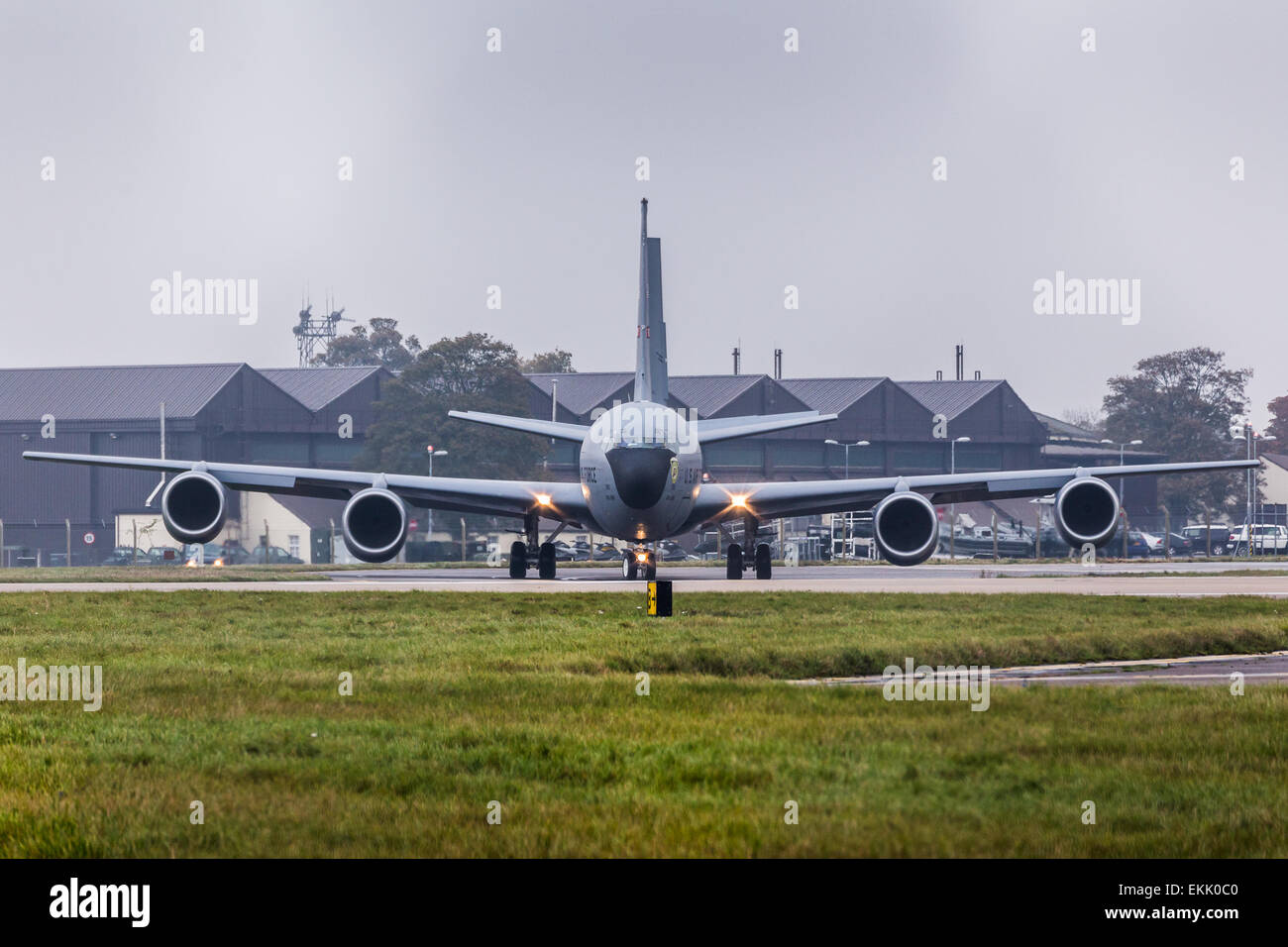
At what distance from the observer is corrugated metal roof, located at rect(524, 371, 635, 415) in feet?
348

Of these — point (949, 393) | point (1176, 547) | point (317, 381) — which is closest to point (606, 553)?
point (1176, 547)

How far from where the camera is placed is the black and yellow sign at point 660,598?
22047 millimetres

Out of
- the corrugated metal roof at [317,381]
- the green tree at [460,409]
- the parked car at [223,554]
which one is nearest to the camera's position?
the parked car at [223,554]

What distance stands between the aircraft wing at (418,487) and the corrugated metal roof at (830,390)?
232 ft

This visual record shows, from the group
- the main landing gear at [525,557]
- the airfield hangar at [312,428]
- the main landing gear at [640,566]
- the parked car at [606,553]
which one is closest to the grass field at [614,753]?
the main landing gear at [640,566]

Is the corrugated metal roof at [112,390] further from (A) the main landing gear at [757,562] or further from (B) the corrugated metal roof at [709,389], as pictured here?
(A) the main landing gear at [757,562]

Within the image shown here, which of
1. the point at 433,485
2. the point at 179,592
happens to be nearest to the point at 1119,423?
the point at 433,485

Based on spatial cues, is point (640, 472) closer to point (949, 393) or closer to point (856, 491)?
point (856, 491)

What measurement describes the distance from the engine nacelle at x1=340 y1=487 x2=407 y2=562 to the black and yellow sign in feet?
41.5

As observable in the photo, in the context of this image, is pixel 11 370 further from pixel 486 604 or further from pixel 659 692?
pixel 659 692

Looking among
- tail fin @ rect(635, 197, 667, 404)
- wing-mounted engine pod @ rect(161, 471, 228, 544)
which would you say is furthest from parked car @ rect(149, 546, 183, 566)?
wing-mounted engine pod @ rect(161, 471, 228, 544)

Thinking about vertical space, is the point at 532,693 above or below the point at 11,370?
below
